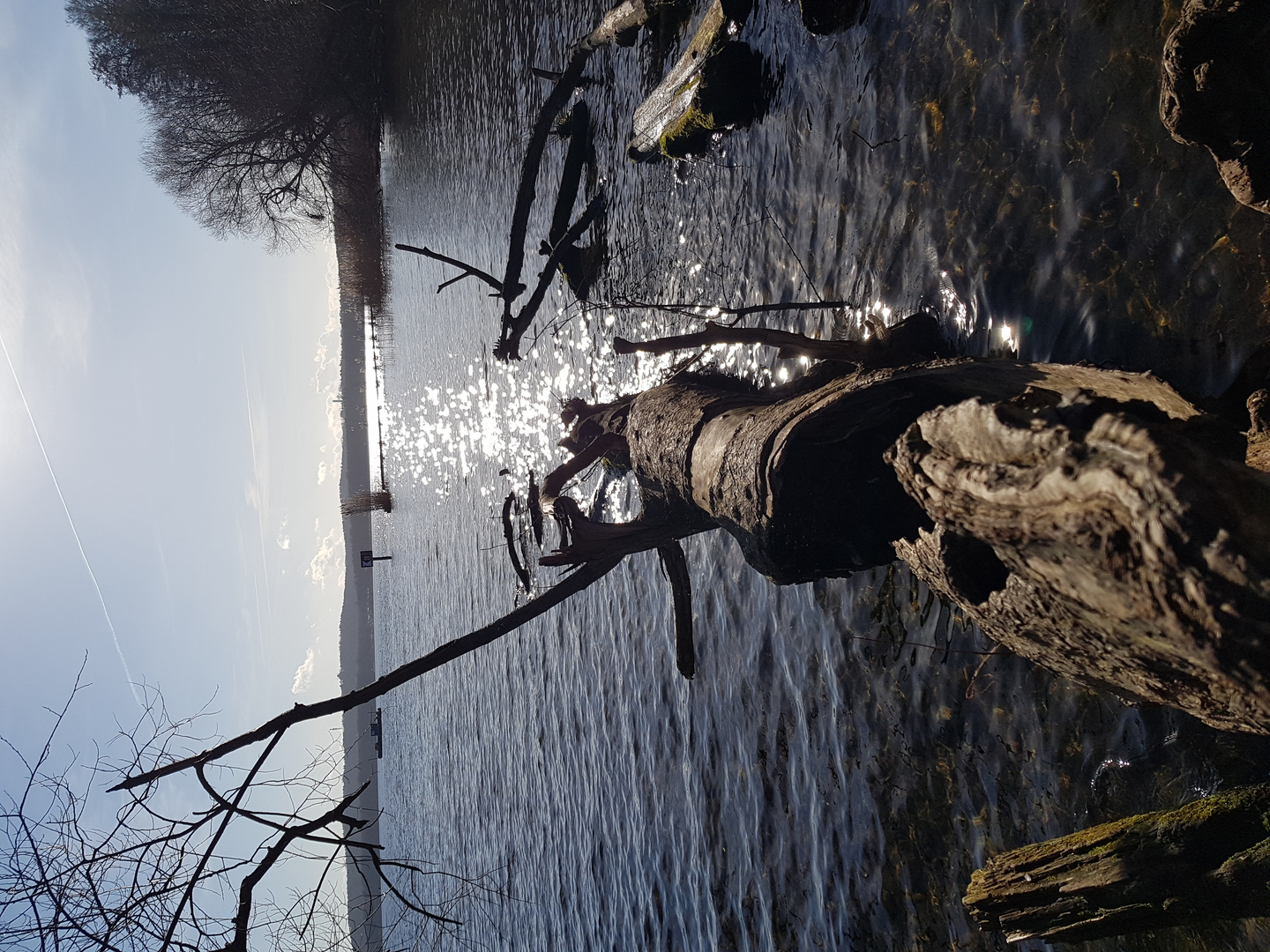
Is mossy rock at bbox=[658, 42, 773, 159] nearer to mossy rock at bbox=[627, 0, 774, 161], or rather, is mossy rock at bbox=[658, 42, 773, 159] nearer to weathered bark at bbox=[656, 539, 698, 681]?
mossy rock at bbox=[627, 0, 774, 161]

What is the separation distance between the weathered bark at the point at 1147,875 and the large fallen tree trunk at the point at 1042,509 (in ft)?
2.69

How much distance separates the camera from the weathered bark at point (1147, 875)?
4.15 meters

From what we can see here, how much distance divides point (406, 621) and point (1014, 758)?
2533cm

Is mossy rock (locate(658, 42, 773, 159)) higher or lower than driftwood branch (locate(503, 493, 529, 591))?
higher

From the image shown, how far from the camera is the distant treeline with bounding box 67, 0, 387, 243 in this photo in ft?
88.4

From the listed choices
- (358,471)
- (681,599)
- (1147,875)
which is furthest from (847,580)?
(358,471)

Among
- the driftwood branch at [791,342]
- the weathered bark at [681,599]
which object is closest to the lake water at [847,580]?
the driftwood branch at [791,342]

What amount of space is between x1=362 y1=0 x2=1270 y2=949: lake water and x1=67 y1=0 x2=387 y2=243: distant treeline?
14.4 metres

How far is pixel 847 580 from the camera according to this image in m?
7.75

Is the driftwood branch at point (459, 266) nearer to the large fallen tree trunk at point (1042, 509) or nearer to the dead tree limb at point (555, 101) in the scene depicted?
the dead tree limb at point (555, 101)

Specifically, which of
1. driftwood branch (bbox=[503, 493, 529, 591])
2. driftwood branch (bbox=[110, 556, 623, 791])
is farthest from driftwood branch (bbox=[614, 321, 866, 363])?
driftwood branch (bbox=[503, 493, 529, 591])

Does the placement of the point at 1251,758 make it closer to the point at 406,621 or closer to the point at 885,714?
the point at 885,714

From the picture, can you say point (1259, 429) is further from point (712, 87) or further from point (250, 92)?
point (250, 92)

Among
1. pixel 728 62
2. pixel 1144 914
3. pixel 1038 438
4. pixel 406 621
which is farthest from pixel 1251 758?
pixel 406 621
